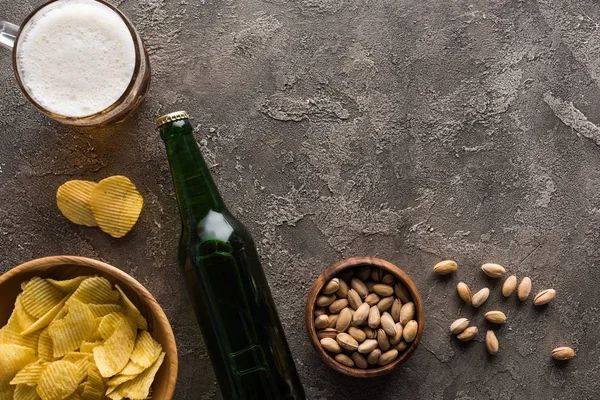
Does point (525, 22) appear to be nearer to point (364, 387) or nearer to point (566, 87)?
point (566, 87)

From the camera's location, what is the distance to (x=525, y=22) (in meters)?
1.14

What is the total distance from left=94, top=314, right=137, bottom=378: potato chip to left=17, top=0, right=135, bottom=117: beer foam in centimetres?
34

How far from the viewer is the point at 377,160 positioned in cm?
112

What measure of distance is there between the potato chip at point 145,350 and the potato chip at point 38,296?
15 cm

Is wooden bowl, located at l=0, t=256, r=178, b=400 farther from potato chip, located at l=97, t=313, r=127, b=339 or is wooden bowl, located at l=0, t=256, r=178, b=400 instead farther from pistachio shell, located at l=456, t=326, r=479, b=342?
pistachio shell, located at l=456, t=326, r=479, b=342

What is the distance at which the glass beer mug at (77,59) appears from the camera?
3.17 feet

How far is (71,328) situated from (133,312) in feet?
0.31

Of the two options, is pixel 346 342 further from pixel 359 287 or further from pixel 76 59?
pixel 76 59

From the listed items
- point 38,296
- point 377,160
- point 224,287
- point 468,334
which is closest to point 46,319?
point 38,296

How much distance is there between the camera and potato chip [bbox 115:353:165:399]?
0.96 metres

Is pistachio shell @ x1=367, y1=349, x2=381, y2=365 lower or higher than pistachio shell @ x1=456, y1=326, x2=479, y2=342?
lower

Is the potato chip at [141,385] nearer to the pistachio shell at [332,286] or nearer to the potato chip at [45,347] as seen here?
the potato chip at [45,347]

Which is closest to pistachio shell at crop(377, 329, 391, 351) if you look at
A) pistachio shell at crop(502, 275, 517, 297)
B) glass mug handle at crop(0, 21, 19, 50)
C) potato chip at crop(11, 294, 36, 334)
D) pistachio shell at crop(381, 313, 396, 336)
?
pistachio shell at crop(381, 313, 396, 336)

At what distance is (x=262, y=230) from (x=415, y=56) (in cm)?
42
